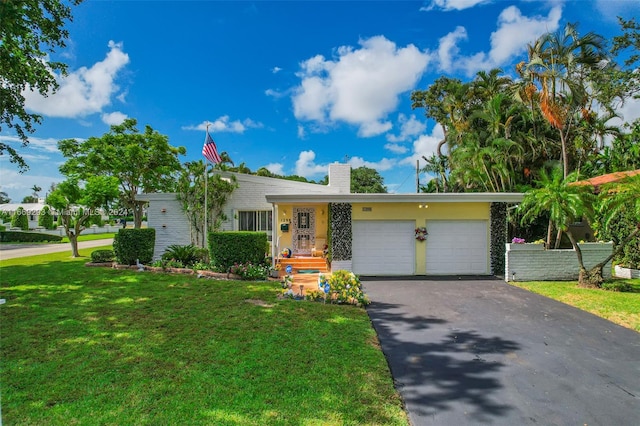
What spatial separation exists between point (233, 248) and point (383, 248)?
5194 mm

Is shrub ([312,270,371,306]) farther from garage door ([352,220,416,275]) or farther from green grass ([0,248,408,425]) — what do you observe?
garage door ([352,220,416,275])

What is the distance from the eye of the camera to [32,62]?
36.9 feet

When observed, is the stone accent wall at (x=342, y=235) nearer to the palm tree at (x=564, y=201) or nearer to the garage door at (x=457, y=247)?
the garage door at (x=457, y=247)

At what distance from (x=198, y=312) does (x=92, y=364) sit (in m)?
2.36

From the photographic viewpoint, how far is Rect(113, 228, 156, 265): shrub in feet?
37.2

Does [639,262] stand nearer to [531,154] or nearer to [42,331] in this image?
[531,154]

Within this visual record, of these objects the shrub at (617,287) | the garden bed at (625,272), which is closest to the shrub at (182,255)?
the shrub at (617,287)

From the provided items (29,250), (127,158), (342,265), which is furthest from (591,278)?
(29,250)

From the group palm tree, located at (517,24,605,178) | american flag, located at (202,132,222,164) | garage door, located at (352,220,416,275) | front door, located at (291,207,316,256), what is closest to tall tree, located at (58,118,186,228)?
american flag, located at (202,132,222,164)

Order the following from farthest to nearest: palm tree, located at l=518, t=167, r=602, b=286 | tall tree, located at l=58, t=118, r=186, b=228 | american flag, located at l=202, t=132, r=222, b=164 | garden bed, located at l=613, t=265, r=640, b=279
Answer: tall tree, located at l=58, t=118, r=186, b=228
american flag, located at l=202, t=132, r=222, b=164
garden bed, located at l=613, t=265, r=640, b=279
palm tree, located at l=518, t=167, r=602, b=286

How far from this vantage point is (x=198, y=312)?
21.4 ft

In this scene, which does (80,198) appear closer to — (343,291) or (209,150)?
(209,150)

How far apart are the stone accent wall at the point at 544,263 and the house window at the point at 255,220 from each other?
30.3 ft

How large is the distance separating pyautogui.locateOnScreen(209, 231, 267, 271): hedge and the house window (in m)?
3.35
